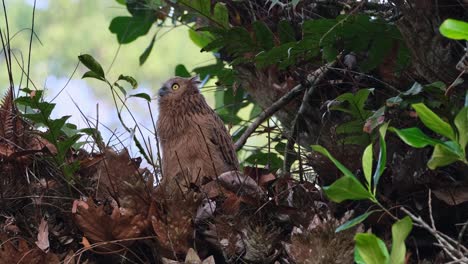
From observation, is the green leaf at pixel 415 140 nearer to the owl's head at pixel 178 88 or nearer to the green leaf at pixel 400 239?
the green leaf at pixel 400 239

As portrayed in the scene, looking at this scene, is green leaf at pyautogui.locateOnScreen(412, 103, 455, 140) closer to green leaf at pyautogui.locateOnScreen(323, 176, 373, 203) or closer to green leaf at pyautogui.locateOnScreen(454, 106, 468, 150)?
green leaf at pyautogui.locateOnScreen(454, 106, 468, 150)

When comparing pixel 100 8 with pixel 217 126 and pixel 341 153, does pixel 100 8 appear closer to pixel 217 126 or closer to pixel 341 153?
pixel 217 126

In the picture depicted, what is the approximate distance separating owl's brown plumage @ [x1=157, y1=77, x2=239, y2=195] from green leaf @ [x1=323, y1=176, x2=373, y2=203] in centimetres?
131

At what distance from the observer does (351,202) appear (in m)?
2.29

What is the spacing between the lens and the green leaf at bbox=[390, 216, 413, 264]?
5.47 feet

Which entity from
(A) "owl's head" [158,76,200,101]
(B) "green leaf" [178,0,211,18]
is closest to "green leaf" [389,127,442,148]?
(B) "green leaf" [178,0,211,18]

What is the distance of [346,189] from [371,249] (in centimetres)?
15

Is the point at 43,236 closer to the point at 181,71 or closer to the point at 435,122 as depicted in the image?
the point at 435,122

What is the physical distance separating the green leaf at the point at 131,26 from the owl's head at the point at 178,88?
392mm

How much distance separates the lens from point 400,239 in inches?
66.5

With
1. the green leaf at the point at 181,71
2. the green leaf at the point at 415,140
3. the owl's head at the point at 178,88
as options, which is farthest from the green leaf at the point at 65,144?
the green leaf at the point at 181,71

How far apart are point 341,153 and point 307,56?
0.57 m

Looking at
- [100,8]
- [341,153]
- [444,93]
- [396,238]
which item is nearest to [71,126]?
[341,153]

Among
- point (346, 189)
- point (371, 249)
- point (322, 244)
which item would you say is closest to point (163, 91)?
point (322, 244)
